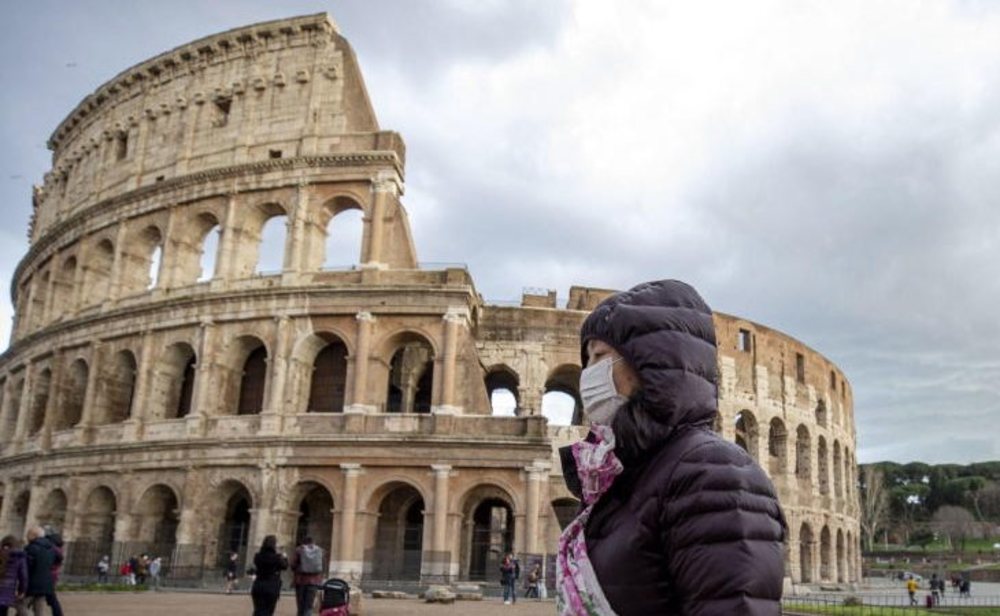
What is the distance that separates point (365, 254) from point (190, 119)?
8707mm

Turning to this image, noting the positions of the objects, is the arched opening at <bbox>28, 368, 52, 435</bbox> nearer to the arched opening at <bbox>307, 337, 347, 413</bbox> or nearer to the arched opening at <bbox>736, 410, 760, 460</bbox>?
the arched opening at <bbox>307, 337, 347, 413</bbox>

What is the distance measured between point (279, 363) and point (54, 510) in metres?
9.80

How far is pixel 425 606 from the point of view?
52.7 ft

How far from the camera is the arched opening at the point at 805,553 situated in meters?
31.5

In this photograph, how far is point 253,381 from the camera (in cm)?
2548

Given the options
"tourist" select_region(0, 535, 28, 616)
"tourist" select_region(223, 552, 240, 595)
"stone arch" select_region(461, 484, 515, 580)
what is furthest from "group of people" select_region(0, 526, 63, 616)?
"stone arch" select_region(461, 484, 515, 580)

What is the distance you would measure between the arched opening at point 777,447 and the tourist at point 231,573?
62.6 feet

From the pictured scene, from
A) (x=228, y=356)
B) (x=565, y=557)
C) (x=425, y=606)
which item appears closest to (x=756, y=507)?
(x=565, y=557)

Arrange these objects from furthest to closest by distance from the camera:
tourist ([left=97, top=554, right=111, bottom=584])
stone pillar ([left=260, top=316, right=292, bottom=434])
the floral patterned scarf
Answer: stone pillar ([left=260, top=316, right=292, bottom=434]) < tourist ([left=97, top=554, right=111, bottom=584]) < the floral patterned scarf

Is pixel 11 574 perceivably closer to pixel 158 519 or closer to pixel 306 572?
pixel 306 572

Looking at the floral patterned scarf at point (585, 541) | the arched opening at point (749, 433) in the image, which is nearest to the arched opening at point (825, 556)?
the arched opening at point (749, 433)

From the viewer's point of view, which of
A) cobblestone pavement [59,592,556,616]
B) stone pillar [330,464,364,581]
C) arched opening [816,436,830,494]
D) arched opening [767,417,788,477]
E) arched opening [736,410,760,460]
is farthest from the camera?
arched opening [816,436,830,494]

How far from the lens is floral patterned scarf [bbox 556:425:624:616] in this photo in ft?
6.22

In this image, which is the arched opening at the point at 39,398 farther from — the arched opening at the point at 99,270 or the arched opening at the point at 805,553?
the arched opening at the point at 805,553
